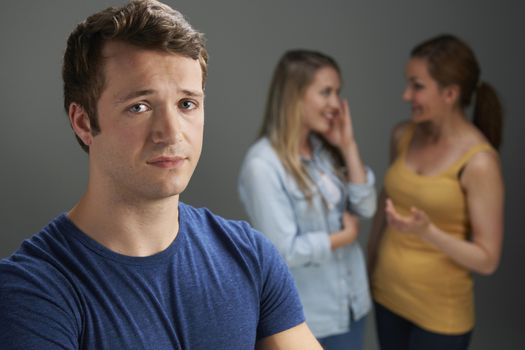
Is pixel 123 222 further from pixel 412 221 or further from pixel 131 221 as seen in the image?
pixel 412 221

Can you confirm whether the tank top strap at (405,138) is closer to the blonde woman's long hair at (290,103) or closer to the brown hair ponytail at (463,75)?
the brown hair ponytail at (463,75)

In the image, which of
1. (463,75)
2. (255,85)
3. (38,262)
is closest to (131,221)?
(38,262)

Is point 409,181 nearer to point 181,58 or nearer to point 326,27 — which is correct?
point 326,27

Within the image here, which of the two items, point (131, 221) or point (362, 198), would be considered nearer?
point (131, 221)

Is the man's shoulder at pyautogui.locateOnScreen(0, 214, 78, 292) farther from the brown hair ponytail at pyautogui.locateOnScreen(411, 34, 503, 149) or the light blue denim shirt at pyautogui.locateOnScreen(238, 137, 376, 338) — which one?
the brown hair ponytail at pyautogui.locateOnScreen(411, 34, 503, 149)

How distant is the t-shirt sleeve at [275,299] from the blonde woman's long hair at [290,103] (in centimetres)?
97

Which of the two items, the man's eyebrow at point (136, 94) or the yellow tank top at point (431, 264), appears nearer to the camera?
the man's eyebrow at point (136, 94)

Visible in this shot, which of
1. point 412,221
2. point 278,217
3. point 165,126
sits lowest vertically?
point 412,221

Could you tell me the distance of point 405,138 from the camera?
8.10 ft

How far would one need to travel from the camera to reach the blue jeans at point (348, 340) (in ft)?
7.29

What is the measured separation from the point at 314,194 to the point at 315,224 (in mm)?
95

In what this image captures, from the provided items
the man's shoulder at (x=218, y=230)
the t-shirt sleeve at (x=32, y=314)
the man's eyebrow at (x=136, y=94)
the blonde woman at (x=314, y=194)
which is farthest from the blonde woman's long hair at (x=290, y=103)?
the t-shirt sleeve at (x=32, y=314)

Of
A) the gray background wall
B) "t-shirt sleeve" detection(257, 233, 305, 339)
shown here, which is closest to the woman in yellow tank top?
the gray background wall

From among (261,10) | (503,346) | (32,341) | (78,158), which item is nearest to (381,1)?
(261,10)
